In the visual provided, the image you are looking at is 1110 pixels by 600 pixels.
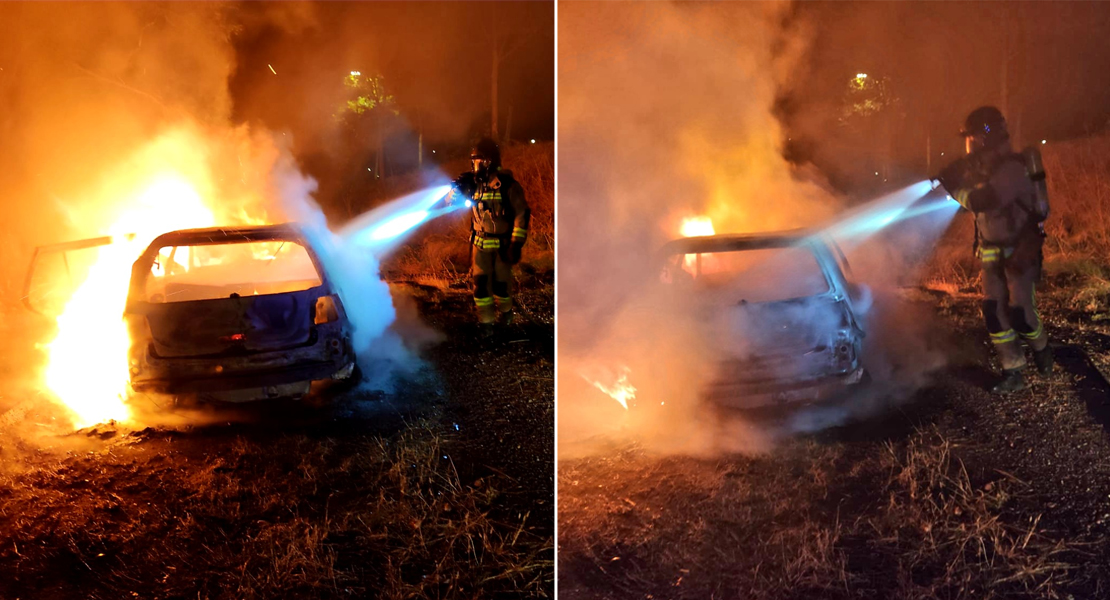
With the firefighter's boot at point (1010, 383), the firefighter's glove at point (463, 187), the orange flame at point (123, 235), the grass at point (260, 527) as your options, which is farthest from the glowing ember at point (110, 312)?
the firefighter's boot at point (1010, 383)

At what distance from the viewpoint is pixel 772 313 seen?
7.68ft

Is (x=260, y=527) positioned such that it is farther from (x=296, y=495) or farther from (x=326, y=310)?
(x=326, y=310)

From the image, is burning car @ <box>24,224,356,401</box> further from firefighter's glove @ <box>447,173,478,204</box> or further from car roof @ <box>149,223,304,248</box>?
firefighter's glove @ <box>447,173,478,204</box>

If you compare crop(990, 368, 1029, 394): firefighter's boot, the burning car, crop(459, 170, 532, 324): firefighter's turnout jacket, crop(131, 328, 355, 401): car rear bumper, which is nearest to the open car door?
the burning car

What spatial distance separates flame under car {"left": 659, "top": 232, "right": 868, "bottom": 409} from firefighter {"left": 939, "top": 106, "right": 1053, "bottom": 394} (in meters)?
0.56

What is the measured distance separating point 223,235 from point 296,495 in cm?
106

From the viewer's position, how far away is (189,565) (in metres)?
2.21

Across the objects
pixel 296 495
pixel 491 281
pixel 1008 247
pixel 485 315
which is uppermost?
pixel 1008 247

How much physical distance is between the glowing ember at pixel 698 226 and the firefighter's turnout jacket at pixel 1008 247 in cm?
101

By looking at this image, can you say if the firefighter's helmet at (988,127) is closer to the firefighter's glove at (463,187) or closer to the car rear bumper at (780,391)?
the car rear bumper at (780,391)

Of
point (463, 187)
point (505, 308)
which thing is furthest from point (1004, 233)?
point (463, 187)

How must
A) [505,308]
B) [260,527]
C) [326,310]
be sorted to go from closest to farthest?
[260,527] < [326,310] < [505,308]

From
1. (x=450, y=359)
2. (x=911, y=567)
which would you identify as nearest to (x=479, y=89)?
(x=450, y=359)

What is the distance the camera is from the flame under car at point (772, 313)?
7.66ft
